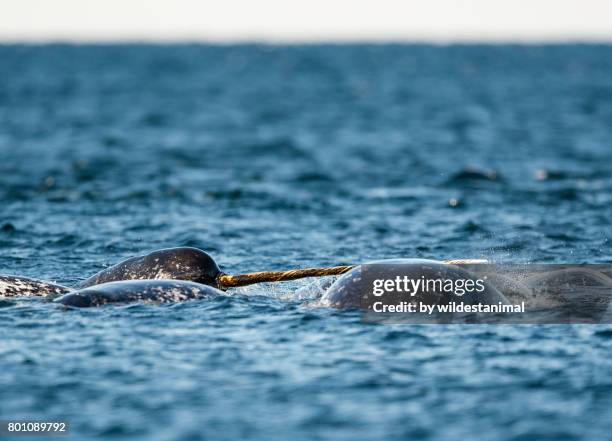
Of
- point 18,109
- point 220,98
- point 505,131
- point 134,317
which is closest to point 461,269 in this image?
point 134,317

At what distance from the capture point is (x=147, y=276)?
17.2 m

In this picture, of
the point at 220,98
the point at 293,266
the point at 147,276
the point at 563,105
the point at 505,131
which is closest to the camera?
the point at 147,276

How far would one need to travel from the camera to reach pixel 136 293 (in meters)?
15.8

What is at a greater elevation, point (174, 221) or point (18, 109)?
point (18, 109)

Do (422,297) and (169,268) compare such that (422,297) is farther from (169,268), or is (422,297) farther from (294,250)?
(294,250)

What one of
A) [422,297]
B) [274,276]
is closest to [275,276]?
[274,276]

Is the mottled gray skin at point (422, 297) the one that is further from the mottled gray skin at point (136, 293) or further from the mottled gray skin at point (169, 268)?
the mottled gray skin at point (169, 268)

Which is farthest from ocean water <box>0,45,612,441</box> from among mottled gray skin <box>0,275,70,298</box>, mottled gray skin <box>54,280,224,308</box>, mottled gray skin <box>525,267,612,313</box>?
mottled gray skin <box>525,267,612,313</box>

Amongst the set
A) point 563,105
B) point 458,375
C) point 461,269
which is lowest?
point 458,375

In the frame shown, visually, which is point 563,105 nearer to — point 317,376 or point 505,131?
point 505,131

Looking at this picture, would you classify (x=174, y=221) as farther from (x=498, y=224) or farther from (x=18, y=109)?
(x=18, y=109)

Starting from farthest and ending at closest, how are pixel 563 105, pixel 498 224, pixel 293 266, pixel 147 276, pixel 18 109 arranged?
pixel 563 105 < pixel 18 109 < pixel 498 224 < pixel 293 266 < pixel 147 276

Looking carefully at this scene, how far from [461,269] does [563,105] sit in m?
56.0

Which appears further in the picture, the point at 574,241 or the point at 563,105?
the point at 563,105
